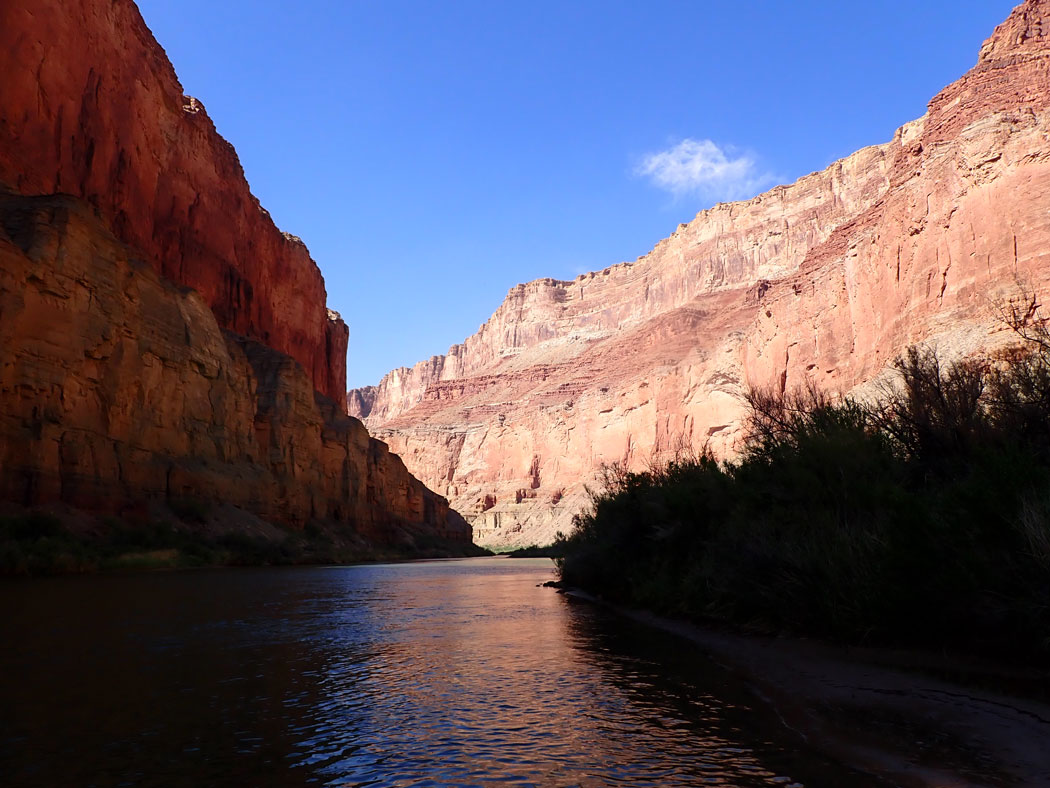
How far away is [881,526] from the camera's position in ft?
24.5

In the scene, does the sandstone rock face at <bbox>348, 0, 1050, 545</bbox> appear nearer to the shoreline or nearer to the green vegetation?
the green vegetation

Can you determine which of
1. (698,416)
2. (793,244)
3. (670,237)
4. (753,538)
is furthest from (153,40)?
(670,237)

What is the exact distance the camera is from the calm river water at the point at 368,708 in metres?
4.07

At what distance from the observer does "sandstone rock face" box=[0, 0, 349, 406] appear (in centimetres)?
3338

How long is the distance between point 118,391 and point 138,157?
21.9 metres

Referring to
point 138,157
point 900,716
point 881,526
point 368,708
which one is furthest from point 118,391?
point 900,716

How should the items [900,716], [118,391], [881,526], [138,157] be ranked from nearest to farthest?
[900,716], [881,526], [118,391], [138,157]

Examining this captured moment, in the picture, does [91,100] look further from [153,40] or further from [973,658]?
A: [973,658]

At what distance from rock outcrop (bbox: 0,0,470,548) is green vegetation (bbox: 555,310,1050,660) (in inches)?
845

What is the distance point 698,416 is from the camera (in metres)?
87.5

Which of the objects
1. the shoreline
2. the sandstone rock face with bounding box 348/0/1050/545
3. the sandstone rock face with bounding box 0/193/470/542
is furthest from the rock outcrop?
the sandstone rock face with bounding box 348/0/1050/545

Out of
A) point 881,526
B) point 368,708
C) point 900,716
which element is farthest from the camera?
point 881,526

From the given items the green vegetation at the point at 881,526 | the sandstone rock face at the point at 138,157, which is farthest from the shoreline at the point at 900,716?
the sandstone rock face at the point at 138,157

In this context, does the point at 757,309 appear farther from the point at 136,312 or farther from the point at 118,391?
the point at 118,391
